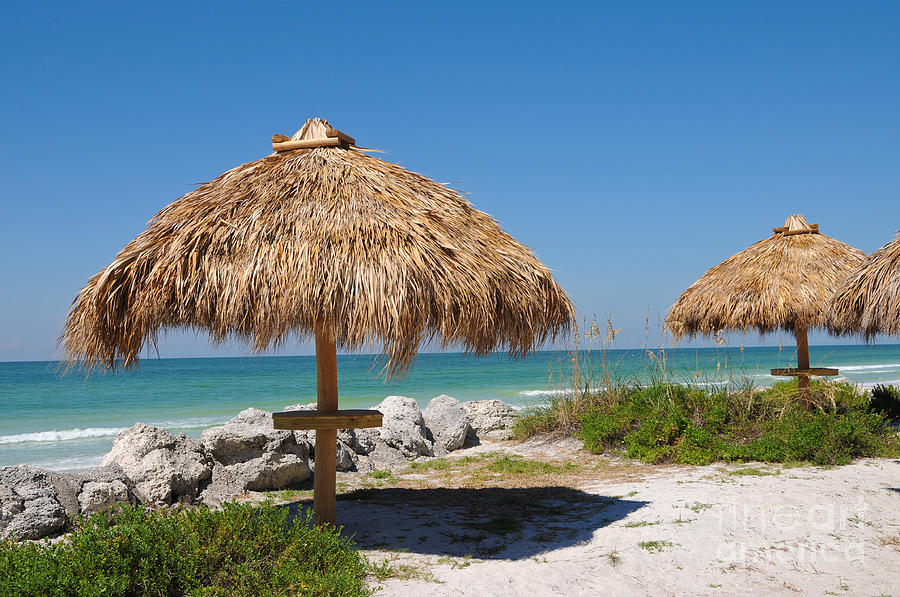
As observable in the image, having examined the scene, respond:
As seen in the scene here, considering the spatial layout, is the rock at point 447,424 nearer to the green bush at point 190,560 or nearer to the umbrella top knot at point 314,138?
the green bush at point 190,560

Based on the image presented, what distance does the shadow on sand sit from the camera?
4.30m

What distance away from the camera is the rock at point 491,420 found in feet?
32.1

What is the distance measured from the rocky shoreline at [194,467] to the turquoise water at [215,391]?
1.24 m

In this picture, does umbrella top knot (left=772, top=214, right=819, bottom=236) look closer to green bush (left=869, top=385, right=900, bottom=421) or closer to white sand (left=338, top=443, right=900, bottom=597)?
green bush (left=869, top=385, right=900, bottom=421)

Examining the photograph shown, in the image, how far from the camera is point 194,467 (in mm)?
5754

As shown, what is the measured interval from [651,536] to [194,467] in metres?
3.78

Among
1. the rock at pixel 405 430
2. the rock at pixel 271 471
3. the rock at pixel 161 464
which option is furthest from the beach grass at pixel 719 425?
the rock at pixel 161 464

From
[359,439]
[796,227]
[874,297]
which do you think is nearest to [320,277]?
[359,439]

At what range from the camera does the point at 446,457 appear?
27.5 ft

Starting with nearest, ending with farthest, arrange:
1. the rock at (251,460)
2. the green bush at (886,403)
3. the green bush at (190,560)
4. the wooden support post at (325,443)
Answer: the green bush at (190,560)
the wooden support post at (325,443)
the rock at (251,460)
the green bush at (886,403)

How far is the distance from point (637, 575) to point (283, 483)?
11.9ft

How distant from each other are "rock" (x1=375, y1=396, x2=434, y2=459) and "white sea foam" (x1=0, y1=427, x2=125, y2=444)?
8.76 m

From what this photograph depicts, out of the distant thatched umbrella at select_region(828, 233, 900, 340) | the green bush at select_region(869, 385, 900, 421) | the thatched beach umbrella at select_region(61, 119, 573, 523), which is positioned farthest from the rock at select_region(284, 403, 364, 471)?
the green bush at select_region(869, 385, 900, 421)

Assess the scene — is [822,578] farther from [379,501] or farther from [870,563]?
[379,501]
